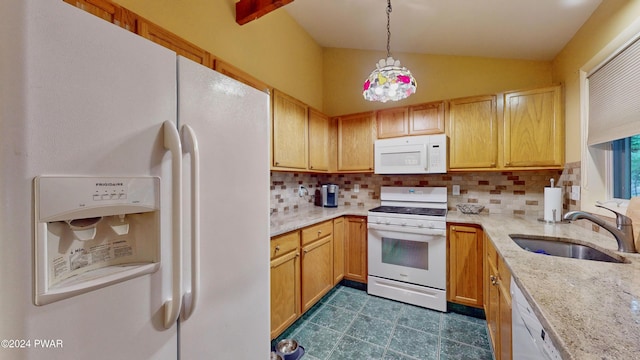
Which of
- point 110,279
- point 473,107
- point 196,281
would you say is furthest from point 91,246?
point 473,107

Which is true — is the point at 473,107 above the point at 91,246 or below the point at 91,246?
above

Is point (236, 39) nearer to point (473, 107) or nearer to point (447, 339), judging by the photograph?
point (473, 107)

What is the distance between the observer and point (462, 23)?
2076 mm

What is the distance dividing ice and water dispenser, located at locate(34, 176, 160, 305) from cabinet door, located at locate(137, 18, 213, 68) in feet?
3.43

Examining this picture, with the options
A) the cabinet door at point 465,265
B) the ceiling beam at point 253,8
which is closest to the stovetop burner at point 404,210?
the cabinet door at point 465,265

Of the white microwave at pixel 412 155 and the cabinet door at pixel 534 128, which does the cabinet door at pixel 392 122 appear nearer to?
the white microwave at pixel 412 155

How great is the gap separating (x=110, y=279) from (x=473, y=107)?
Answer: 289cm

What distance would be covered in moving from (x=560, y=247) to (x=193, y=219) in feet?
6.70

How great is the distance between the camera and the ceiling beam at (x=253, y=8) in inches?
71.6

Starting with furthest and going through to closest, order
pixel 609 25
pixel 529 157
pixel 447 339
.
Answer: pixel 529 157, pixel 447 339, pixel 609 25

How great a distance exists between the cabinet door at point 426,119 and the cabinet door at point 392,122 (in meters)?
0.06

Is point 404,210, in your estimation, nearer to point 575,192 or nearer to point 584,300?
point 575,192

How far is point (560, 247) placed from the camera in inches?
58.4

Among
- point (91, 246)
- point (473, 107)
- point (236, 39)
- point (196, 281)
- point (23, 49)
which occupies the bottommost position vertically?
point (196, 281)
